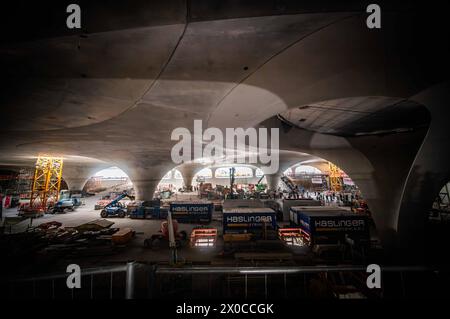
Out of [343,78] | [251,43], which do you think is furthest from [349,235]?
[251,43]

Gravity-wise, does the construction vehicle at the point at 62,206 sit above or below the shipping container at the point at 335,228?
below

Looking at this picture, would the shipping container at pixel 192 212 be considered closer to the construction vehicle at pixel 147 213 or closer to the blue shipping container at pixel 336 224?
the construction vehicle at pixel 147 213

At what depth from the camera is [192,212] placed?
90.6 ft

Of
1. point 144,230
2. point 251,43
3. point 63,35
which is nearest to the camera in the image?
point 63,35

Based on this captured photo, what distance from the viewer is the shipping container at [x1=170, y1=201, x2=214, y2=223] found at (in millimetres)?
27516

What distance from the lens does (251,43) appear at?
4785 mm

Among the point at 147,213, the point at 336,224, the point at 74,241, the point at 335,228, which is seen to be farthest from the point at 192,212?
the point at 336,224

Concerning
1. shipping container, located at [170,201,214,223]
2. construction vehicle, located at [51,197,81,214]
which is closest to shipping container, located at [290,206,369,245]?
shipping container, located at [170,201,214,223]

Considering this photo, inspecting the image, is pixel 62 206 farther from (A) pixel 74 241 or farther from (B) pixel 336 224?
(B) pixel 336 224

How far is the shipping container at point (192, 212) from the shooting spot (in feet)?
90.3

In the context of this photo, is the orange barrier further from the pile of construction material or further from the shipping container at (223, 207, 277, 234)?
the pile of construction material

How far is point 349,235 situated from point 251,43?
18.7 metres

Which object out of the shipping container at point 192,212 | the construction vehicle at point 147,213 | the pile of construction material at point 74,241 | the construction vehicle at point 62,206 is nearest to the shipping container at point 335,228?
the shipping container at point 192,212
